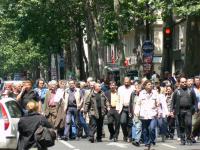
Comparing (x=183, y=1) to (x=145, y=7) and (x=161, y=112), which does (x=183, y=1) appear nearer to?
(x=161, y=112)

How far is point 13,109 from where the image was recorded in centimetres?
1783

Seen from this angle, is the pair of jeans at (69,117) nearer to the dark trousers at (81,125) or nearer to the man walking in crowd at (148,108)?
the dark trousers at (81,125)

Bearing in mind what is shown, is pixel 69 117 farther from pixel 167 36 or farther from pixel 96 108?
pixel 167 36

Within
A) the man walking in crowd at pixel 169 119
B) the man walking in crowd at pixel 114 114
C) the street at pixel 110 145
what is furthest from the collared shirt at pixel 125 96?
the man walking in crowd at pixel 169 119

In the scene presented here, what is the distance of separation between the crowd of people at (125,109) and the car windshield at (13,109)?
1.95 metres

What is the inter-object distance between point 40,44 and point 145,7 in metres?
16.3

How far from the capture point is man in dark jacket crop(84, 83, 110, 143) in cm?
2217

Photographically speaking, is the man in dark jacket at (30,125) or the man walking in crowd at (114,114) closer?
the man in dark jacket at (30,125)

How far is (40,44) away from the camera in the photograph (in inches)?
2062

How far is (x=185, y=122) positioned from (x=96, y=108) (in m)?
2.81

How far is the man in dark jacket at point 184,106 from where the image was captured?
20828mm

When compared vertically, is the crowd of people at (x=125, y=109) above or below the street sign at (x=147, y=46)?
below

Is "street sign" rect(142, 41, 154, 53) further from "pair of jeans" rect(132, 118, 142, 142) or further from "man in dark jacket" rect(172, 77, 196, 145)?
"pair of jeans" rect(132, 118, 142, 142)

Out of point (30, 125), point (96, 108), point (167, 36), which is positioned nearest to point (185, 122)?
point (96, 108)
